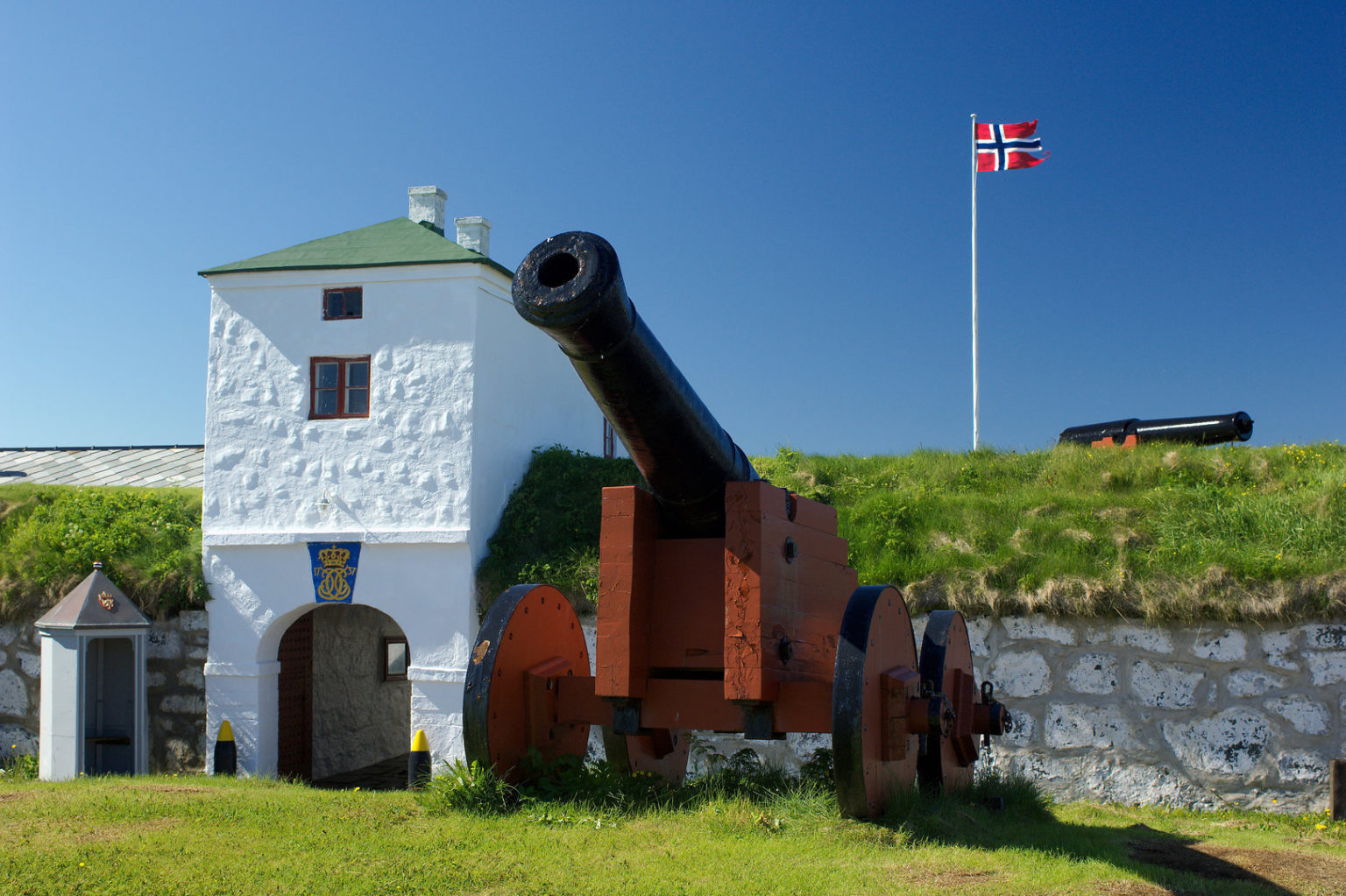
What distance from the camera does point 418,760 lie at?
10336 mm

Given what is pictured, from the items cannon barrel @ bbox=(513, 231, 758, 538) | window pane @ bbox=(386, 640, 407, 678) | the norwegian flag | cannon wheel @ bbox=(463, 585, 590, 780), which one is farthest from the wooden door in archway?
the norwegian flag

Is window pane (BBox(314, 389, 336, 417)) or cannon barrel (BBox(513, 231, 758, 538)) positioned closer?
cannon barrel (BBox(513, 231, 758, 538))

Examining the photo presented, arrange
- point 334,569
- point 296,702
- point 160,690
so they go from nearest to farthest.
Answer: point 334,569 < point 160,690 < point 296,702

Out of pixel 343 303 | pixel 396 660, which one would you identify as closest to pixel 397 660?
pixel 396 660

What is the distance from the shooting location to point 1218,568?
359 inches

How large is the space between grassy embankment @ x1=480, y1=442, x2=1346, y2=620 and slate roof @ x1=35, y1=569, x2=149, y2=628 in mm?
3660

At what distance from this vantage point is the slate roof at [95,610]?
10625 millimetres

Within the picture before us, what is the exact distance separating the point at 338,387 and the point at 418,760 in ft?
14.4

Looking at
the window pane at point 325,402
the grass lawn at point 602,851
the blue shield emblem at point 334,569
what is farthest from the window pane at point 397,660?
the grass lawn at point 602,851

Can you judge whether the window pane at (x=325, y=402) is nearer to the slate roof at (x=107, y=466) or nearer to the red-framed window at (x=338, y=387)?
the red-framed window at (x=338, y=387)

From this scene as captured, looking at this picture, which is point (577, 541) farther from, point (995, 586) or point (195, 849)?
point (195, 849)

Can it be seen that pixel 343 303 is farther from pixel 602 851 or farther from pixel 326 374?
pixel 602 851

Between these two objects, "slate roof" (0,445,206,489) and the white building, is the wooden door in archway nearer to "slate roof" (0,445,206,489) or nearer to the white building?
the white building

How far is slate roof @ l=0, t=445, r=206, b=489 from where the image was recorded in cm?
1619
